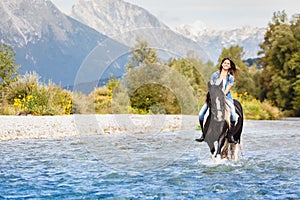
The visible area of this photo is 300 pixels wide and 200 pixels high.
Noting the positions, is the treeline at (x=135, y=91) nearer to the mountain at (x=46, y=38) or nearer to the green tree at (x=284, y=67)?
the green tree at (x=284, y=67)

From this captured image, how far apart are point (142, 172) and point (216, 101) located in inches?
66.4

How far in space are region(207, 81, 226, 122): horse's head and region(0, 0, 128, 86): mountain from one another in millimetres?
71647

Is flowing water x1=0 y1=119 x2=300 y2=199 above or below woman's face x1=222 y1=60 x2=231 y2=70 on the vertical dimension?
below

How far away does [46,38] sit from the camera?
9281 centimetres

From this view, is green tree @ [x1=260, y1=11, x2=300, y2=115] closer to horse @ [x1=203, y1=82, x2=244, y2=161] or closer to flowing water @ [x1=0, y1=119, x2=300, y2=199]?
flowing water @ [x1=0, y1=119, x2=300, y2=199]

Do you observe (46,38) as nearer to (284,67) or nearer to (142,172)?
(284,67)

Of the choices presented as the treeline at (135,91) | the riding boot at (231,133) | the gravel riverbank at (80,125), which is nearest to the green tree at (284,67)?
the treeline at (135,91)

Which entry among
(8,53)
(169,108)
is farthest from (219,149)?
(8,53)

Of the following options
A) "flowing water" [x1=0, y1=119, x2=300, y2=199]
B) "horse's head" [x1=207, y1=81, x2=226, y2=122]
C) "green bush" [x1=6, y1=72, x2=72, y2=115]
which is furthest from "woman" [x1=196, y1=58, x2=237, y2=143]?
"green bush" [x1=6, y1=72, x2=72, y2=115]

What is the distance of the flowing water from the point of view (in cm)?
620

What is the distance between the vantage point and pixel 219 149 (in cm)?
824

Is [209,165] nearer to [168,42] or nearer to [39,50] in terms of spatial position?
[168,42]

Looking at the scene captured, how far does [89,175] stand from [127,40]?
4.93 metres

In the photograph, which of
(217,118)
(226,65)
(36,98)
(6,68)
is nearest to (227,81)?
(226,65)
